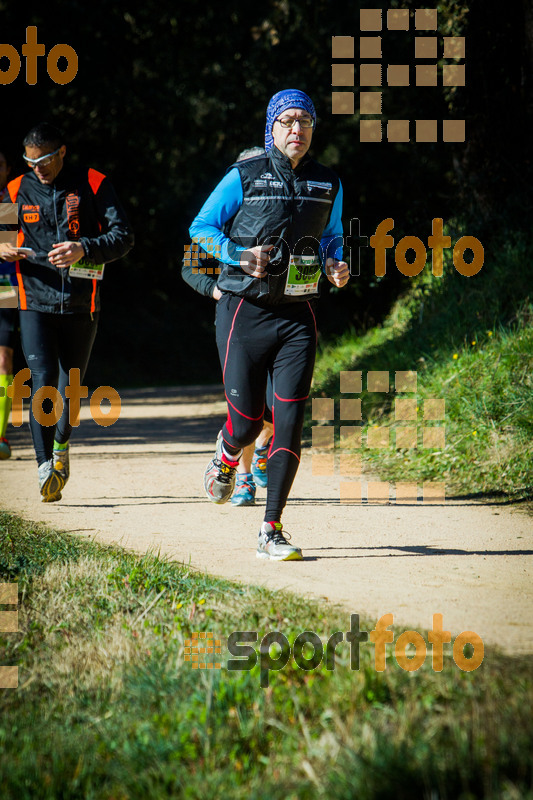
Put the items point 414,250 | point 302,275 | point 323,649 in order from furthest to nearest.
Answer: point 414,250
point 302,275
point 323,649

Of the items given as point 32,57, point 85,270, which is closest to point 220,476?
point 85,270

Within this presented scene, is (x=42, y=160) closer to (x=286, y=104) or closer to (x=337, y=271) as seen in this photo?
(x=286, y=104)

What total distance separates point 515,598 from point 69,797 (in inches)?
87.1

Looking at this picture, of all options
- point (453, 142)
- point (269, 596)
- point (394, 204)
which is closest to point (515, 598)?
point (269, 596)

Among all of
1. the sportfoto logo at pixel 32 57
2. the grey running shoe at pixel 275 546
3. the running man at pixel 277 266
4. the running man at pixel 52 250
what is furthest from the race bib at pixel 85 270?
the sportfoto logo at pixel 32 57

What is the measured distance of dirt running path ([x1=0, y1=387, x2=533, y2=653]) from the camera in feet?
12.9

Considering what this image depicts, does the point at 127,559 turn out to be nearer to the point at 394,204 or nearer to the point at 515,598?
the point at 515,598

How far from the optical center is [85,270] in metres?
6.28

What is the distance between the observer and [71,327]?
634 centimetres

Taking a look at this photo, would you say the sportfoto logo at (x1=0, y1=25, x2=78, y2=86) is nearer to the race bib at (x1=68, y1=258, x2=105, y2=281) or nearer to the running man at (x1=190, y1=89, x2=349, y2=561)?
the race bib at (x1=68, y1=258, x2=105, y2=281)

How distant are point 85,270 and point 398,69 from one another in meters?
10.3

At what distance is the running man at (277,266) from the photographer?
4.82 metres

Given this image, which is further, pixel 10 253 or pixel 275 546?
pixel 10 253

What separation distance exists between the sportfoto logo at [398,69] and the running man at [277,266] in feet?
24.1
